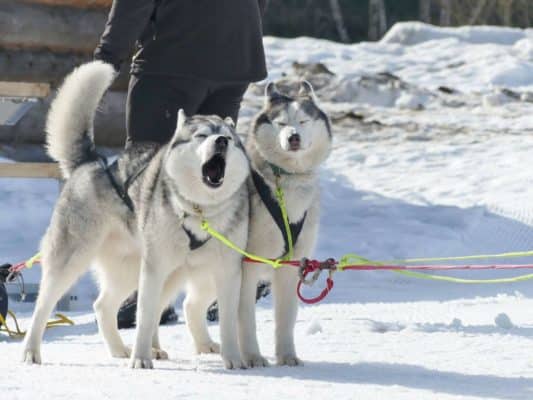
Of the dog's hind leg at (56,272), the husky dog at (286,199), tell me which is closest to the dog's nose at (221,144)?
the husky dog at (286,199)

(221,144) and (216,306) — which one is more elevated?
(221,144)

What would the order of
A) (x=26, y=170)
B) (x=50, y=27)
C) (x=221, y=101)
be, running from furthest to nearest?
(x=50, y=27), (x=26, y=170), (x=221, y=101)

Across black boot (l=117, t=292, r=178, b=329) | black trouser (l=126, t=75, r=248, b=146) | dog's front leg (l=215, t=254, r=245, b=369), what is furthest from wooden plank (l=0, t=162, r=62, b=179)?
dog's front leg (l=215, t=254, r=245, b=369)

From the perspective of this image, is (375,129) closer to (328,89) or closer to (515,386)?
(328,89)

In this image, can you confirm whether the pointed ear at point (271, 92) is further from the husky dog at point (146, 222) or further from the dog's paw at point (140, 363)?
the dog's paw at point (140, 363)

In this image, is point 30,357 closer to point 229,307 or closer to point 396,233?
point 229,307

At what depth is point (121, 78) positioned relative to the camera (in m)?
8.59

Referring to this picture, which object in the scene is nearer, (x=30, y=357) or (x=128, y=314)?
(x=30, y=357)

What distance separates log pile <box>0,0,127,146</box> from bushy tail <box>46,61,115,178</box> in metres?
4.01

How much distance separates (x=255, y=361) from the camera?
407cm

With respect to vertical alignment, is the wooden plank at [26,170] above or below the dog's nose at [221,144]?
below

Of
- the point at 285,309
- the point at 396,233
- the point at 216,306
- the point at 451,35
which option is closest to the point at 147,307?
the point at 285,309

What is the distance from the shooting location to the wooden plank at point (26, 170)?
6.41 m

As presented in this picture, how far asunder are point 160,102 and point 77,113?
463mm
